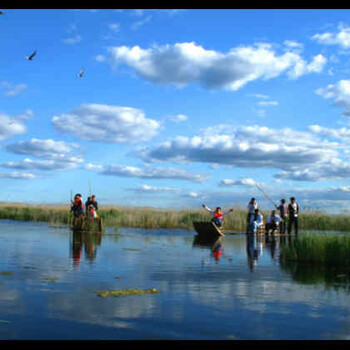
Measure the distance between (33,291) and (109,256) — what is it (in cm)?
691

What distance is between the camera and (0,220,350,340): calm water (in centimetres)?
721

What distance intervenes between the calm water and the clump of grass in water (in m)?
0.76

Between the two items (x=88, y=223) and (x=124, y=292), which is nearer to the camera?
(x=124, y=292)

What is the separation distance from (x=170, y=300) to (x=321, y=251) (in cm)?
780

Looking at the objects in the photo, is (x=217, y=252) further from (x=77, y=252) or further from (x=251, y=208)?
(x=251, y=208)

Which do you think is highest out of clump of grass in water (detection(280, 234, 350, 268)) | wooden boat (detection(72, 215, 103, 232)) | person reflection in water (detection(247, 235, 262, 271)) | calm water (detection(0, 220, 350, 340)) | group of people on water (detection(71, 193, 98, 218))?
group of people on water (detection(71, 193, 98, 218))

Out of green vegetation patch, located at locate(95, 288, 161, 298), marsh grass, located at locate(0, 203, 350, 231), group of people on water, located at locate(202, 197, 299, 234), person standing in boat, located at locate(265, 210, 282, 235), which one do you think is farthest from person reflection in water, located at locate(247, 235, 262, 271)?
marsh grass, located at locate(0, 203, 350, 231)

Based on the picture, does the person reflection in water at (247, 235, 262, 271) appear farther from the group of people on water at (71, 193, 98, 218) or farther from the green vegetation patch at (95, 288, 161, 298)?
the group of people on water at (71, 193, 98, 218)

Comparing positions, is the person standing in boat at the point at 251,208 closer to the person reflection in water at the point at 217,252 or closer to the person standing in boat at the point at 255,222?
the person standing in boat at the point at 255,222

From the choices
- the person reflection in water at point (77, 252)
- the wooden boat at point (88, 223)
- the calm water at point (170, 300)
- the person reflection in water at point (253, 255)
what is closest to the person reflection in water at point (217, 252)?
the calm water at point (170, 300)

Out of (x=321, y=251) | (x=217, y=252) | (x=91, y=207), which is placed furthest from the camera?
(x=91, y=207)

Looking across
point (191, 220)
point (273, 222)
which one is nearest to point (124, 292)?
point (273, 222)

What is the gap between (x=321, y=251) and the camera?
15.9 m
